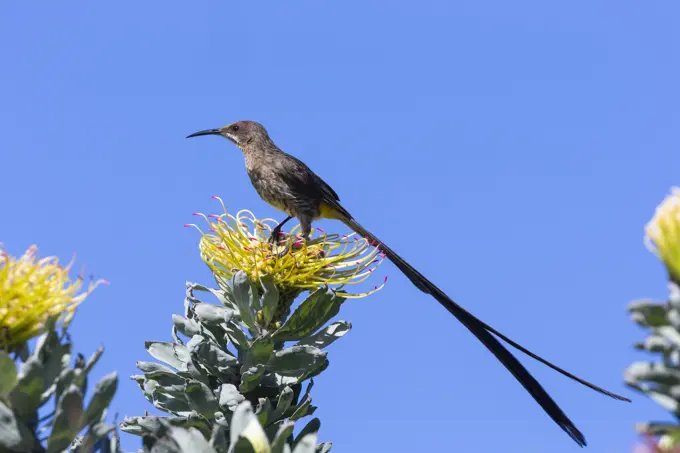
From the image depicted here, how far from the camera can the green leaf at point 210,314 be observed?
3.03 metres

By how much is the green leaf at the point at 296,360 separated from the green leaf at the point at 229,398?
7.6 inches

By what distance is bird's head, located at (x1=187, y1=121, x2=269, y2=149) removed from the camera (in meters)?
7.90

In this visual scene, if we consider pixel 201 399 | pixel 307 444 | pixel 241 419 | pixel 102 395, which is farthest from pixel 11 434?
pixel 201 399

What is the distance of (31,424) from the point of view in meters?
1.99

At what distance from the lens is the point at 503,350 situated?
4.09 m

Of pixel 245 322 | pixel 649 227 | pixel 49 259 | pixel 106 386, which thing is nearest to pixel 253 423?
pixel 106 386

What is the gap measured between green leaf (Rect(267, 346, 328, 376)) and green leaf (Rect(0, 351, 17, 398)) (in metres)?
1.20

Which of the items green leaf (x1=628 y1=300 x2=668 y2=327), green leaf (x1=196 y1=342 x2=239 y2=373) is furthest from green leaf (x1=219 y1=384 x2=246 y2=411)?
green leaf (x1=628 y1=300 x2=668 y2=327)

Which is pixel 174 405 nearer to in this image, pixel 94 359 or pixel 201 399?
pixel 201 399

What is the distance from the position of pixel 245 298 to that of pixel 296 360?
1.15 ft

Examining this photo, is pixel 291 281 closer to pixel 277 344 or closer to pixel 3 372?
pixel 277 344

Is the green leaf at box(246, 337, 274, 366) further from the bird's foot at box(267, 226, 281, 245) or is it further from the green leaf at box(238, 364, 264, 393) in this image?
the bird's foot at box(267, 226, 281, 245)

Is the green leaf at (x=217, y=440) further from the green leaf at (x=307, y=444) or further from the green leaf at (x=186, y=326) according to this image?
the green leaf at (x=186, y=326)

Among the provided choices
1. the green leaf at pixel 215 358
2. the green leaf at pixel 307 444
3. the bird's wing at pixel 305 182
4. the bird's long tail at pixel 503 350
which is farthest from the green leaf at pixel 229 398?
the bird's wing at pixel 305 182
